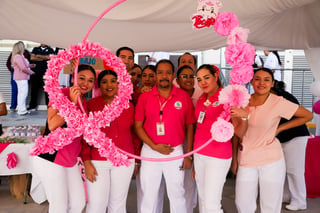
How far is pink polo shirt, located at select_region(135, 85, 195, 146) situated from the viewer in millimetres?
2850

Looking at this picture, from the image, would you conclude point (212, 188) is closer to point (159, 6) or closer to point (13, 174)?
point (159, 6)

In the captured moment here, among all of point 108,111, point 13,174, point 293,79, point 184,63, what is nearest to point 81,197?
point 108,111

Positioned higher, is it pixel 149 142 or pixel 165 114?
pixel 165 114

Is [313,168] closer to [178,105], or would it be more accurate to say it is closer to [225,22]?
[178,105]

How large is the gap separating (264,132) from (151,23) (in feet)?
5.49

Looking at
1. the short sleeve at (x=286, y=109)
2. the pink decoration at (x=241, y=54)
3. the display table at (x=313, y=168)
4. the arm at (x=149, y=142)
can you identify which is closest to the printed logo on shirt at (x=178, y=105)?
the arm at (x=149, y=142)

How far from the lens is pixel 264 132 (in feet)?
9.21

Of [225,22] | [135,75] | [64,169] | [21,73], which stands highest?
[225,22]

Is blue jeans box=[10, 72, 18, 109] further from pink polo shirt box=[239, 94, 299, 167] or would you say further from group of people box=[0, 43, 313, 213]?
pink polo shirt box=[239, 94, 299, 167]

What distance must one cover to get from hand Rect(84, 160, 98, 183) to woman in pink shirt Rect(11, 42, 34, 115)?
5.23 metres

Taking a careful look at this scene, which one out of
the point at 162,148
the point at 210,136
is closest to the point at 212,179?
the point at 210,136

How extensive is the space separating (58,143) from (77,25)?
169 cm

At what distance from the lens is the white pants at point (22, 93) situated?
25.5ft

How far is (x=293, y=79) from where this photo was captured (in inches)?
325
